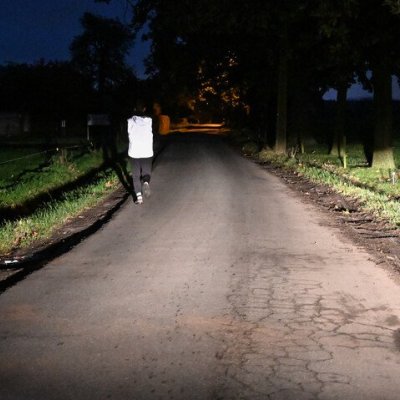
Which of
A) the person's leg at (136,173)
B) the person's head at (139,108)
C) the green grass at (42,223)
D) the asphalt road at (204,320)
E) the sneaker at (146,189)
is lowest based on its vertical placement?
the asphalt road at (204,320)

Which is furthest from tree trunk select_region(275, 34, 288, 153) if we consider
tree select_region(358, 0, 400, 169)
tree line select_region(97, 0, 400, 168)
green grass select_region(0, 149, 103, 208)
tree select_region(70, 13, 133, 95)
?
tree select_region(70, 13, 133, 95)

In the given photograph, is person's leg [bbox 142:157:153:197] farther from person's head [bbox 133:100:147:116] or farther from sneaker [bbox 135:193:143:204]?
person's head [bbox 133:100:147:116]

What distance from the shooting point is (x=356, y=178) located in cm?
1571

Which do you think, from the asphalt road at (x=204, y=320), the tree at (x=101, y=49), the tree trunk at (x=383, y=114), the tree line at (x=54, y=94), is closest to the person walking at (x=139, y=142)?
the asphalt road at (x=204, y=320)

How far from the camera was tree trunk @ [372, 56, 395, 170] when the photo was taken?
1677 centimetres

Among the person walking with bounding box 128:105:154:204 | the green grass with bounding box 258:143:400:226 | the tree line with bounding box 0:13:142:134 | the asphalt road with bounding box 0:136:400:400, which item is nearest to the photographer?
the asphalt road with bounding box 0:136:400:400

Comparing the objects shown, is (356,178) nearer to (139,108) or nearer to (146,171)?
(146,171)

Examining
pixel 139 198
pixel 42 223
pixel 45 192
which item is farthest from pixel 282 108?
pixel 42 223

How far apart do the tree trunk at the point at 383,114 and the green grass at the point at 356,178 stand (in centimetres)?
58

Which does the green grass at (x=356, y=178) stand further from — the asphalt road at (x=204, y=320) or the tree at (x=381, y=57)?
the asphalt road at (x=204, y=320)

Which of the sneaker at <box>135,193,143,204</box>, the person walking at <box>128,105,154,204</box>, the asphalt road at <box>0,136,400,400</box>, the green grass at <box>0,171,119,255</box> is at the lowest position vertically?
the asphalt road at <box>0,136,400,400</box>

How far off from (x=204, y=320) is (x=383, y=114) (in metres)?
13.9

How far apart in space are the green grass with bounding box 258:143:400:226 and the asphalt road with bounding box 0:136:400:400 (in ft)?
7.13

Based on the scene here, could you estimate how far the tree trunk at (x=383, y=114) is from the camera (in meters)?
16.8
